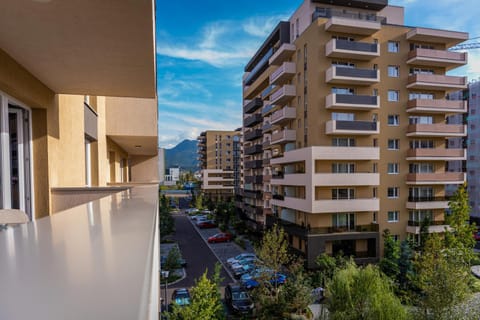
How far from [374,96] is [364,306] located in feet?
47.9

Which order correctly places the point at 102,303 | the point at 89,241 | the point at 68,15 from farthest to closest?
the point at 68,15, the point at 89,241, the point at 102,303

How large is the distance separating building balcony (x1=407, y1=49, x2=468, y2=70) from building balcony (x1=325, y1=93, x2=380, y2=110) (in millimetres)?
4765

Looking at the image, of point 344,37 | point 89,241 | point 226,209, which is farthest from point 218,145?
point 89,241

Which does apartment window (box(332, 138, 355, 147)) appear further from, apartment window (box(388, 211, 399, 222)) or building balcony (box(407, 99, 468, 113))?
apartment window (box(388, 211, 399, 222))

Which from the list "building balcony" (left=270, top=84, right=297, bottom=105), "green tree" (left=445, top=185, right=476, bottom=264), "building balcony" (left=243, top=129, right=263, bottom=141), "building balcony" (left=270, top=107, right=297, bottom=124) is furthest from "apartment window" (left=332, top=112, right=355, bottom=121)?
"building balcony" (left=243, top=129, right=263, bottom=141)

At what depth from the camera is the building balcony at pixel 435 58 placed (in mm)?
20883

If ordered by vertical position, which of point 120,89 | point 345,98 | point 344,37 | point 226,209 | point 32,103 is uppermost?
point 344,37

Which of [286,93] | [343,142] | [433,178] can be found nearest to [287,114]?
[286,93]

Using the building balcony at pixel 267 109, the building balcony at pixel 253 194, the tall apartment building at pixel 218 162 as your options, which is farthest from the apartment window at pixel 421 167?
the tall apartment building at pixel 218 162

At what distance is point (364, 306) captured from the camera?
35.0 feet

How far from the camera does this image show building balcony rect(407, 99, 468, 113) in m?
20.9

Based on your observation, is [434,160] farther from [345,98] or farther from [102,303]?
[102,303]

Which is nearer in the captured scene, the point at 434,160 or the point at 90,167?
the point at 90,167

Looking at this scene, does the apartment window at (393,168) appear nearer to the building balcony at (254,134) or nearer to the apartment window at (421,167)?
the apartment window at (421,167)
